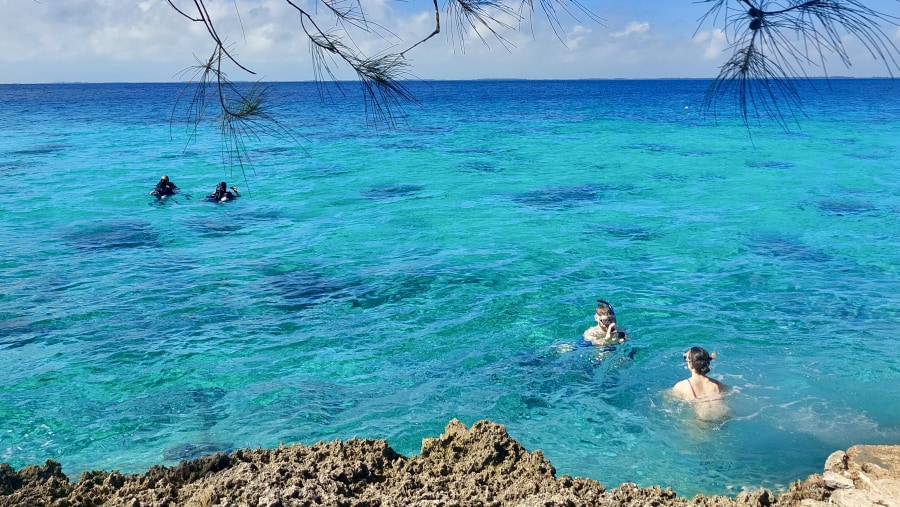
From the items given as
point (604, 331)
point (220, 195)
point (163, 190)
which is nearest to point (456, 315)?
point (604, 331)

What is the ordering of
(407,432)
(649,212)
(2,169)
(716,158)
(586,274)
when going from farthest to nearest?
(716,158), (2,169), (649,212), (586,274), (407,432)

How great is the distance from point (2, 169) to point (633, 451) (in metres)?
26.7

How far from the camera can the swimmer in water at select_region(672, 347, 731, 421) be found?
277 inches

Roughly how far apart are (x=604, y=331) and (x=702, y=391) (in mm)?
1834

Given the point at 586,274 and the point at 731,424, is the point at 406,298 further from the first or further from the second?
the point at 731,424

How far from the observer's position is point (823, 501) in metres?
4.94

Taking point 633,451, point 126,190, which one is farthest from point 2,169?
point 633,451

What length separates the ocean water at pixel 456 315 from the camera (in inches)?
272

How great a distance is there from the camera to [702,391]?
283 inches

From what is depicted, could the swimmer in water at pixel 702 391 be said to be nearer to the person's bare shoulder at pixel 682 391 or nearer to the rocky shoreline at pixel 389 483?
the person's bare shoulder at pixel 682 391

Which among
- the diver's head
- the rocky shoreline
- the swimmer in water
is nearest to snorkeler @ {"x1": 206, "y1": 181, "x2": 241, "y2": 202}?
the diver's head

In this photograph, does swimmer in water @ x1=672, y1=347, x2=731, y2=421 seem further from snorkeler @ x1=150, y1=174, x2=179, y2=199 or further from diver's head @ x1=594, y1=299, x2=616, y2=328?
snorkeler @ x1=150, y1=174, x2=179, y2=199

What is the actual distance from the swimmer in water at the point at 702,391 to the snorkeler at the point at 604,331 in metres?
1.51

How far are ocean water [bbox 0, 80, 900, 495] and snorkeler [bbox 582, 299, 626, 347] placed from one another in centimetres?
37
